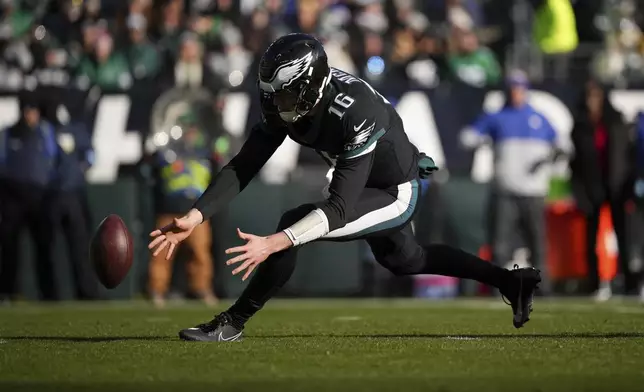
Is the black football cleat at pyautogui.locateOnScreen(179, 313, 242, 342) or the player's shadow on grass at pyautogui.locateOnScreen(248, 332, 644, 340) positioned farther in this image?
the player's shadow on grass at pyautogui.locateOnScreen(248, 332, 644, 340)

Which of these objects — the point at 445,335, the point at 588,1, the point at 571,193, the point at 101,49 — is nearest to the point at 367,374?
the point at 445,335

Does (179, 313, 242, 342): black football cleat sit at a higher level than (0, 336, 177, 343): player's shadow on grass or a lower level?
higher

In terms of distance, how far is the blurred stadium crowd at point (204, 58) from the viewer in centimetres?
1188

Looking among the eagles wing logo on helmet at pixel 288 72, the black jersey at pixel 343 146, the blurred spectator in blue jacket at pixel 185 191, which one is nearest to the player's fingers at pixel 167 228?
the black jersey at pixel 343 146

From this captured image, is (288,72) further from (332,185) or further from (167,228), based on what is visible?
(167,228)

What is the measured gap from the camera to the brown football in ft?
21.3

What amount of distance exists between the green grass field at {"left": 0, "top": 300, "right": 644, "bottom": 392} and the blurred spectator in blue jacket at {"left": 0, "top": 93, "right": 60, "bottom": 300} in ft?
8.92

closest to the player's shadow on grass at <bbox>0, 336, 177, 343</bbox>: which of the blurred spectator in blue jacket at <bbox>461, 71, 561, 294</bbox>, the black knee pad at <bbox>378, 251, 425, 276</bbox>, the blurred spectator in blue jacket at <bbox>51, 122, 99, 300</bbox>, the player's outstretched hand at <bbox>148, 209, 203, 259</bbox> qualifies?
the player's outstretched hand at <bbox>148, 209, 203, 259</bbox>

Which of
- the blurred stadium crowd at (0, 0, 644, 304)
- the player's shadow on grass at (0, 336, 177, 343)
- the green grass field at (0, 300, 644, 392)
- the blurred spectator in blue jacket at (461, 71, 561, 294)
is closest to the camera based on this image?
the green grass field at (0, 300, 644, 392)

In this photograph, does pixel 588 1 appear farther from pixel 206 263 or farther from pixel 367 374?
pixel 367 374

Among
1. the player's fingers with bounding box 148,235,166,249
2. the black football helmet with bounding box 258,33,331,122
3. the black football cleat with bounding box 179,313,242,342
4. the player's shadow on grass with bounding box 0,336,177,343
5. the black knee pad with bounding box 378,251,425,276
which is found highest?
the black football helmet with bounding box 258,33,331,122

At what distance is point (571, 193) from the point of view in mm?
12383

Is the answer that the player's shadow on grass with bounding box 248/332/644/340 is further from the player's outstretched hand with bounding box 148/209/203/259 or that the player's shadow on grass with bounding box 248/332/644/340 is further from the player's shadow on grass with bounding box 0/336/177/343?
the player's outstretched hand with bounding box 148/209/203/259

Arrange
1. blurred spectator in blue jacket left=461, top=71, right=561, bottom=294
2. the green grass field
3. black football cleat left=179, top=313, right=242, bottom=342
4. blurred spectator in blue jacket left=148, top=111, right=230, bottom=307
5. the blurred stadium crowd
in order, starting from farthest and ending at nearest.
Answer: the blurred stadium crowd
blurred spectator in blue jacket left=461, top=71, right=561, bottom=294
blurred spectator in blue jacket left=148, top=111, right=230, bottom=307
black football cleat left=179, top=313, right=242, bottom=342
the green grass field
